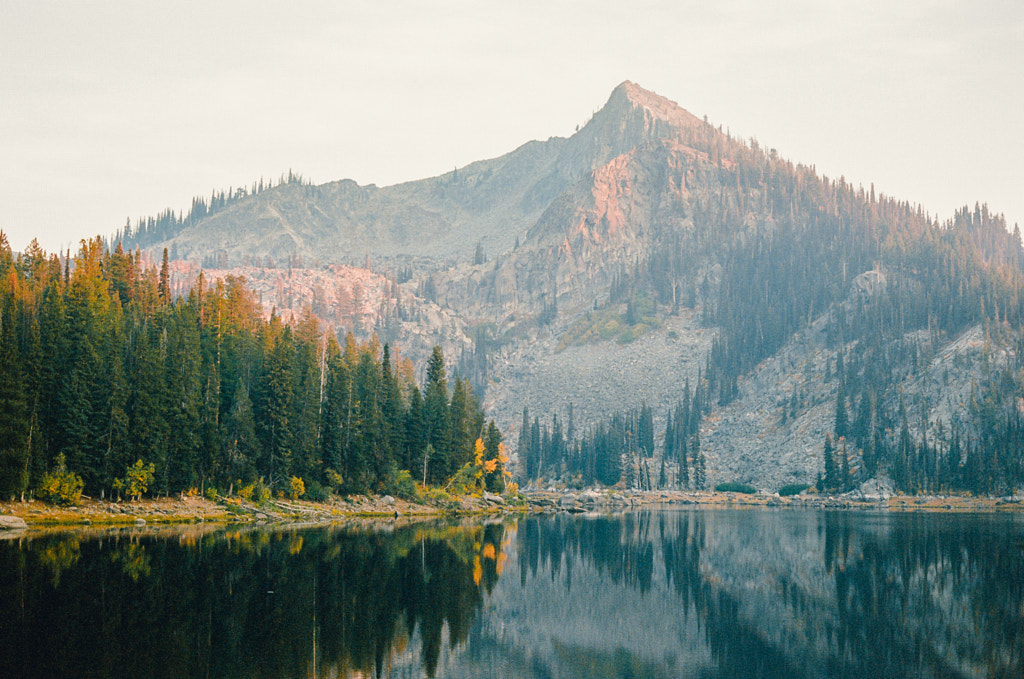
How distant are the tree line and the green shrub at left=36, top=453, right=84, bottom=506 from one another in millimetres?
674

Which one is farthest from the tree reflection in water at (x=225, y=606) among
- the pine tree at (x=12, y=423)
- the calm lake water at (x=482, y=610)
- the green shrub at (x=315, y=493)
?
the green shrub at (x=315, y=493)

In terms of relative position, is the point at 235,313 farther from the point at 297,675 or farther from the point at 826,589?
the point at 297,675

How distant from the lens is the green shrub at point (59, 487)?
6856 cm

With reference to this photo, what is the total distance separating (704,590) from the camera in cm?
4519

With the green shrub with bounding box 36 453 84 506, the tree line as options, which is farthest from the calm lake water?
the tree line

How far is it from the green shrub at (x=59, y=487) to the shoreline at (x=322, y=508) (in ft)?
2.61

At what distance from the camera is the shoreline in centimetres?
6625

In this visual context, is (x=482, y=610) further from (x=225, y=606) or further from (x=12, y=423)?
(x=12, y=423)

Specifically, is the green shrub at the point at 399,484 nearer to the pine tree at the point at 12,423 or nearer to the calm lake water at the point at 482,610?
the calm lake water at the point at 482,610

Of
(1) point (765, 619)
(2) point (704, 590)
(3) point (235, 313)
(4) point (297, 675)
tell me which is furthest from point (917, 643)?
Answer: (3) point (235, 313)

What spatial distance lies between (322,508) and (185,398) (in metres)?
18.7

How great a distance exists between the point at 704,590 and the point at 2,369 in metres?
52.5

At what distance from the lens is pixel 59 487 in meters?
69.2

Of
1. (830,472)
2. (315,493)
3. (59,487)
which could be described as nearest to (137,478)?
(59,487)
